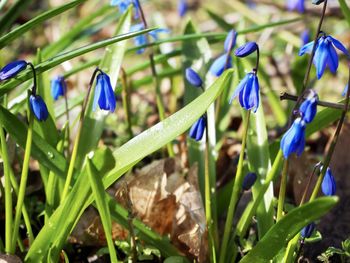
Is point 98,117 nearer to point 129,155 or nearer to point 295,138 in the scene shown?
point 129,155

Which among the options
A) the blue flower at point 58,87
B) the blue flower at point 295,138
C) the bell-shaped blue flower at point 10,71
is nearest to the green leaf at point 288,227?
the blue flower at point 295,138

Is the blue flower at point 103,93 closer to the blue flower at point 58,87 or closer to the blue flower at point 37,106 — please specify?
the blue flower at point 37,106

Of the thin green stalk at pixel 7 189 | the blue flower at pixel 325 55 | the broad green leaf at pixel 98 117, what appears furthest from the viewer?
the broad green leaf at pixel 98 117

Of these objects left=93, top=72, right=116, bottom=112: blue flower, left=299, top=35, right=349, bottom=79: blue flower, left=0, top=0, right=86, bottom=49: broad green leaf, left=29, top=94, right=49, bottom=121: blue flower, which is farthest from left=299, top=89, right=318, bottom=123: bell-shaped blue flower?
left=0, top=0, right=86, bottom=49: broad green leaf

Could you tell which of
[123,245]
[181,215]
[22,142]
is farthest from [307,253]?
[22,142]

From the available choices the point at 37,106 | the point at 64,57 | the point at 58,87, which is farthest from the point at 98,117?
the point at 37,106

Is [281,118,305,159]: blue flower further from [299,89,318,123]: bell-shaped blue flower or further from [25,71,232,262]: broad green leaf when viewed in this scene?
[25,71,232,262]: broad green leaf

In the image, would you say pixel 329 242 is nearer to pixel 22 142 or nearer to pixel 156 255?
pixel 156 255
